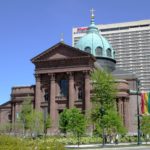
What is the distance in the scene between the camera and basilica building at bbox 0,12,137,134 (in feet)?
280

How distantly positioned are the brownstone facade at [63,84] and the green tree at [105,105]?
71.0 feet

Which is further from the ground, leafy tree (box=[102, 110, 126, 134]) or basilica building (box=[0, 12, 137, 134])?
basilica building (box=[0, 12, 137, 134])

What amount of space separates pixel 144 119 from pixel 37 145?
162 ft

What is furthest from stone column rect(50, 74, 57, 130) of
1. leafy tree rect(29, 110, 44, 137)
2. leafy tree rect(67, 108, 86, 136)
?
leafy tree rect(67, 108, 86, 136)

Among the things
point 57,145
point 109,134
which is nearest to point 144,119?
point 109,134

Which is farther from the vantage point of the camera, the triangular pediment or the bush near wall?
the triangular pediment

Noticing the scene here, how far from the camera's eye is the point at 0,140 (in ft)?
65.1

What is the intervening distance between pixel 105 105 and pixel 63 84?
29.2m

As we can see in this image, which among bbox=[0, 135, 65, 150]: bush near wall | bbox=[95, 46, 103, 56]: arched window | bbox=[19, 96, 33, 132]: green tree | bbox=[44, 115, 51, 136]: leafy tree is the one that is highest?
bbox=[95, 46, 103, 56]: arched window

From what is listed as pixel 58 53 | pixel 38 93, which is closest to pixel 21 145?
pixel 58 53

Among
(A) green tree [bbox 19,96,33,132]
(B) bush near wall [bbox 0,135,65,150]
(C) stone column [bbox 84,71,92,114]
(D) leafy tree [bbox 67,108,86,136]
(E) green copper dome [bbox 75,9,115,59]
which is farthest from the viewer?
(E) green copper dome [bbox 75,9,115,59]

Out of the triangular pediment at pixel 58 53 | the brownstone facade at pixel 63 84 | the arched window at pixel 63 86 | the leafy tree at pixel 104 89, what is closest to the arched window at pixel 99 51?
the brownstone facade at pixel 63 84

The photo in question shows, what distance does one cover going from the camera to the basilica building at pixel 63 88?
85.4 meters

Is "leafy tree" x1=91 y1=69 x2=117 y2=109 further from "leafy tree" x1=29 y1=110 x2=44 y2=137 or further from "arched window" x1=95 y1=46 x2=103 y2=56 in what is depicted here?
"arched window" x1=95 y1=46 x2=103 y2=56
